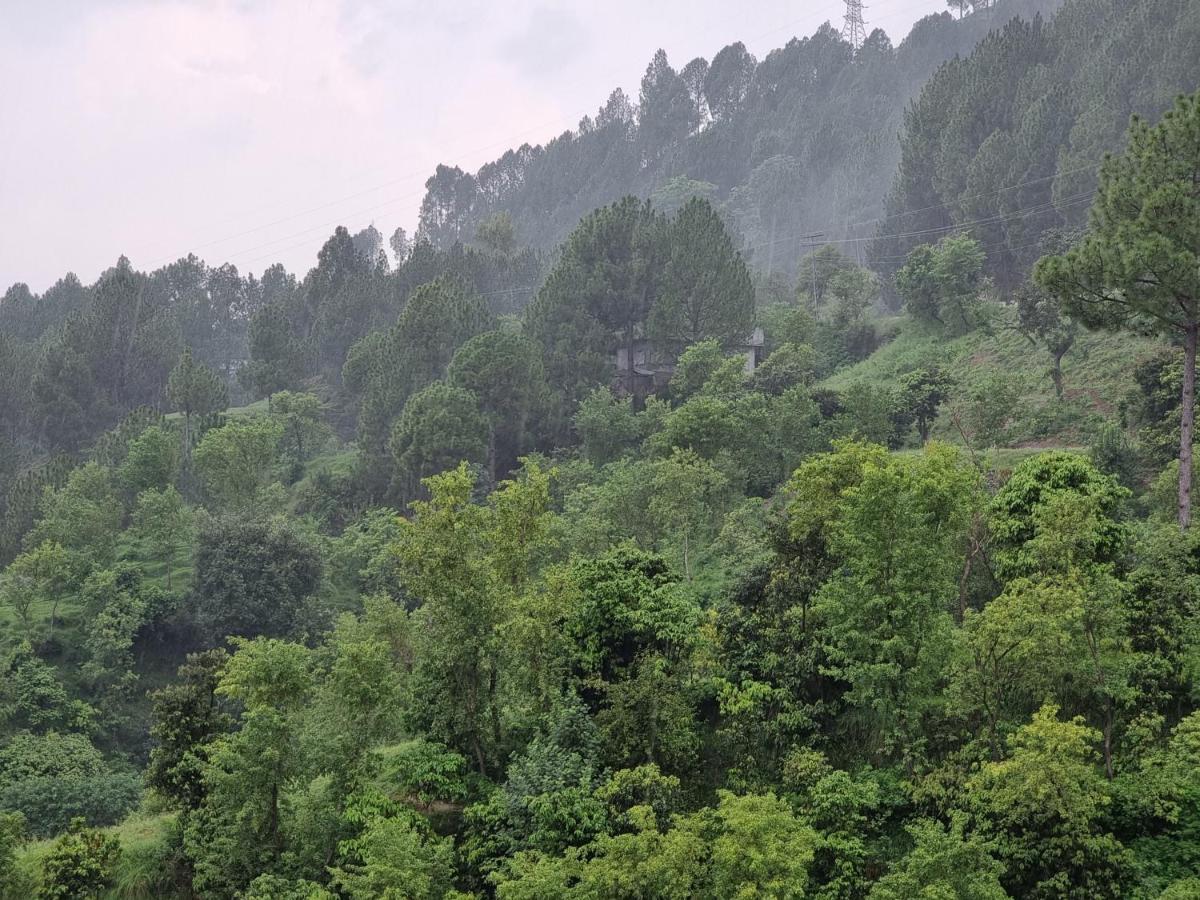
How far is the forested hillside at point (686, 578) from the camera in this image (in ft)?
58.0

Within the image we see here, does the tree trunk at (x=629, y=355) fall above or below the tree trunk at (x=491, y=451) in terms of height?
above

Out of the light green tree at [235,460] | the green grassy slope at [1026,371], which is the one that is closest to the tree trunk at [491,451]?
the light green tree at [235,460]

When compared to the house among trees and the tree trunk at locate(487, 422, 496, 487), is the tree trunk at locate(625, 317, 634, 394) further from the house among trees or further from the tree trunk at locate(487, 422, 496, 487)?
the tree trunk at locate(487, 422, 496, 487)

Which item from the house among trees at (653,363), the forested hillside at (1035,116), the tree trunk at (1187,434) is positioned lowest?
the tree trunk at (1187,434)

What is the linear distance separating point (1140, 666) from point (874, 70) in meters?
113

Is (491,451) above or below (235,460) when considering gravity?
below

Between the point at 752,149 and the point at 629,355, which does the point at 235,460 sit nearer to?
the point at 629,355

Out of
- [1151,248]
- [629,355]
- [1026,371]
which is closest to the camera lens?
[1151,248]

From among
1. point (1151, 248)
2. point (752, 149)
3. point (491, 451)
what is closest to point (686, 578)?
point (1151, 248)

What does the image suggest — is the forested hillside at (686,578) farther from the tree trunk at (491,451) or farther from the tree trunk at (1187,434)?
the tree trunk at (491,451)

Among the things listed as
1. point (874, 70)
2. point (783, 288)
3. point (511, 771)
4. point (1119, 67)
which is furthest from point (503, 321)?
point (874, 70)

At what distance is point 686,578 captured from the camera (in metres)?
30.1

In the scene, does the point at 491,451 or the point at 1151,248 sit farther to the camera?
the point at 491,451

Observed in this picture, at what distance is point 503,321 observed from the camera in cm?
6881
